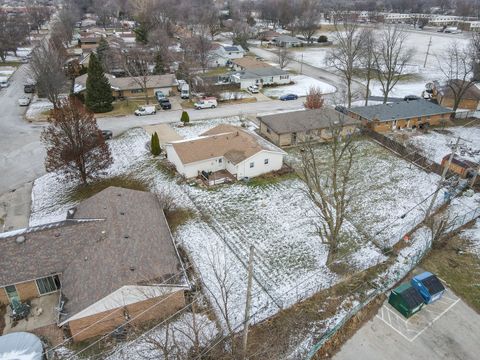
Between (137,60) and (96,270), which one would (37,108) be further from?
(96,270)

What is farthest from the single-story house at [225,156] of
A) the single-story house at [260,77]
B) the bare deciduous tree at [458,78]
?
the single-story house at [260,77]

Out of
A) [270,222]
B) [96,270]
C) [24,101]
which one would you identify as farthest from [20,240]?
[24,101]

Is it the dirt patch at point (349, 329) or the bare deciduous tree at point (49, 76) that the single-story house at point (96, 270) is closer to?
the dirt patch at point (349, 329)

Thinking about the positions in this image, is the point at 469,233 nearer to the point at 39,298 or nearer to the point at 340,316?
the point at 340,316

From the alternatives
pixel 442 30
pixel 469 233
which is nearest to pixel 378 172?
pixel 469 233

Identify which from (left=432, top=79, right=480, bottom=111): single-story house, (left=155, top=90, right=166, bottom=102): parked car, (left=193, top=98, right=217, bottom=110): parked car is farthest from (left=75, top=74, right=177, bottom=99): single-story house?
(left=432, top=79, right=480, bottom=111): single-story house
